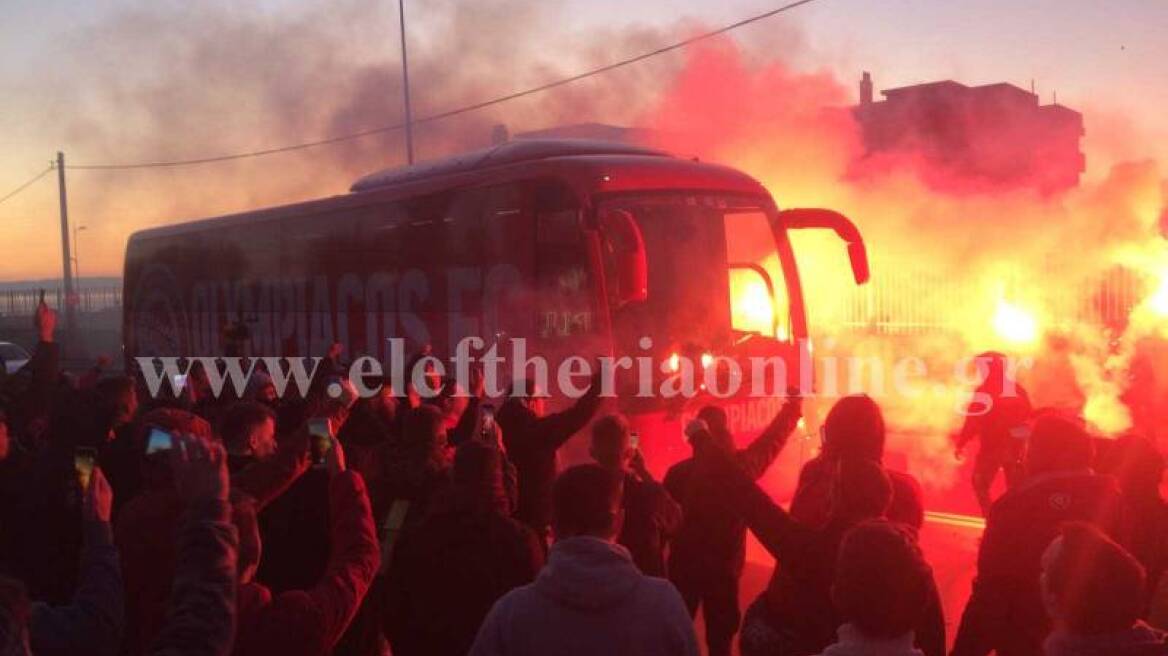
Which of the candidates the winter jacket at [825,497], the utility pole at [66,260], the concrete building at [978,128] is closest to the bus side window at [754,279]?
the winter jacket at [825,497]

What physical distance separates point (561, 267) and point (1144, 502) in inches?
200

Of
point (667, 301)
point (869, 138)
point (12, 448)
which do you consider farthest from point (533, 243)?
point (869, 138)

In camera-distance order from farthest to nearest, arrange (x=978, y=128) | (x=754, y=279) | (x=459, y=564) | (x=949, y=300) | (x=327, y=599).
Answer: (x=978, y=128)
(x=949, y=300)
(x=754, y=279)
(x=459, y=564)
(x=327, y=599)

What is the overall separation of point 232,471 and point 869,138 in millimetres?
37490

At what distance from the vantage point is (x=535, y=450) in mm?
5375

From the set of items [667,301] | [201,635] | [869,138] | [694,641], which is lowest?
[694,641]

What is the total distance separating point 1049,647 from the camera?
244cm

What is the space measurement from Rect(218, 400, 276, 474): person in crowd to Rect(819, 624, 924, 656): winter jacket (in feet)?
7.07

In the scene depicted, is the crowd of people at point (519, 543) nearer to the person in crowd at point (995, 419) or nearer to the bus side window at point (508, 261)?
the bus side window at point (508, 261)

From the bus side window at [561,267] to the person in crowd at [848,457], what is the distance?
445 centimetres

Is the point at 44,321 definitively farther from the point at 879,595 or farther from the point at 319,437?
the point at 879,595

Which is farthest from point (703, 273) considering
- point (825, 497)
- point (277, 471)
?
point (277, 471)

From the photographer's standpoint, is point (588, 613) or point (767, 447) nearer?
point (588, 613)

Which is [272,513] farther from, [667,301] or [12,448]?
[667,301]
